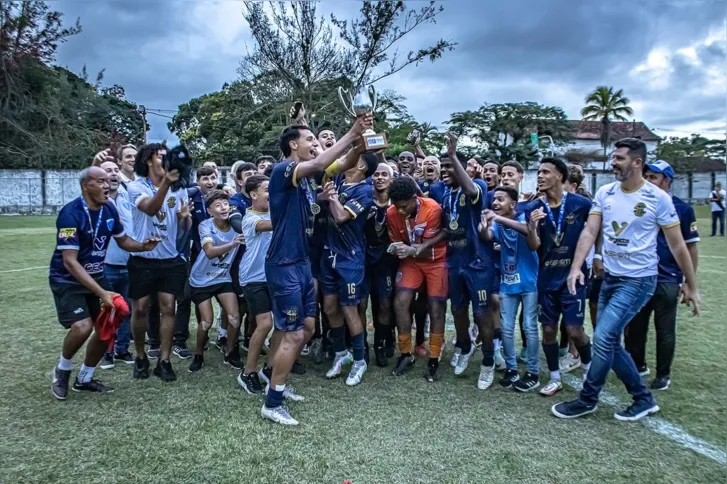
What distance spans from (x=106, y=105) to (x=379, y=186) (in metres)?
43.1

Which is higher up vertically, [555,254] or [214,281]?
[555,254]

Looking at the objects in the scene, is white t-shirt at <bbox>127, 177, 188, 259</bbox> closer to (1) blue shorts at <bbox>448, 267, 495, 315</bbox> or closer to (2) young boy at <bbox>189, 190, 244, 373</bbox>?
(2) young boy at <bbox>189, 190, 244, 373</bbox>

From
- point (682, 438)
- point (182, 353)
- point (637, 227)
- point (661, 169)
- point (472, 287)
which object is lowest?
point (682, 438)

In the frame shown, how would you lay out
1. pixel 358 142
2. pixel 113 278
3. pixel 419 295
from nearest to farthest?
1. pixel 358 142
2. pixel 113 278
3. pixel 419 295

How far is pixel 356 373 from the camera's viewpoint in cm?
524

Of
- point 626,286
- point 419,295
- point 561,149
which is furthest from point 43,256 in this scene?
point 561,149

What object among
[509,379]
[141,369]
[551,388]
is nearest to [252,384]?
[141,369]

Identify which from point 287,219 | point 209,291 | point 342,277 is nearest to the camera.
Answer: point 287,219

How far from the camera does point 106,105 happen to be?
42156mm

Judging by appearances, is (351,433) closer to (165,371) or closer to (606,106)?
(165,371)

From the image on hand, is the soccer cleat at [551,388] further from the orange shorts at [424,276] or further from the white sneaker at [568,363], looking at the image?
the orange shorts at [424,276]

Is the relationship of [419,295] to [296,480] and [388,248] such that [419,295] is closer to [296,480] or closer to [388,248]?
[388,248]

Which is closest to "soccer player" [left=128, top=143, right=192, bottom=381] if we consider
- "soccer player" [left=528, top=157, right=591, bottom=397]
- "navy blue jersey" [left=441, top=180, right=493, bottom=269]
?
"navy blue jersey" [left=441, top=180, right=493, bottom=269]

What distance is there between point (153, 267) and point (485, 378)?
133 inches
